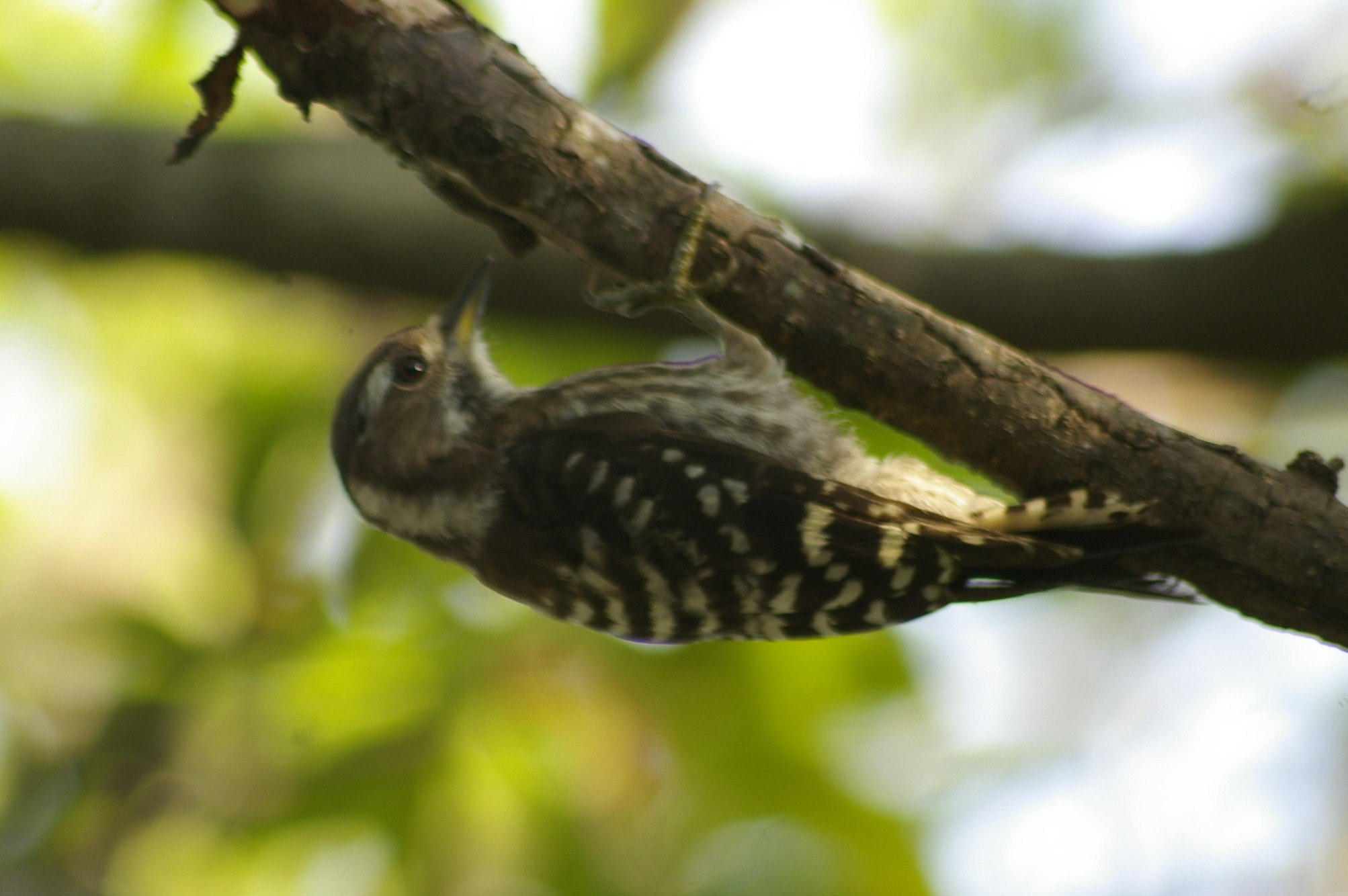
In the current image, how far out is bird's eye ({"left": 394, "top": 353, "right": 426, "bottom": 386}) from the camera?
12.0 ft

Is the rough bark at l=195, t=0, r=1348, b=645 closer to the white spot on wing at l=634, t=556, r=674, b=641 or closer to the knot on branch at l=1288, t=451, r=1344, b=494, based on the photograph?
the knot on branch at l=1288, t=451, r=1344, b=494

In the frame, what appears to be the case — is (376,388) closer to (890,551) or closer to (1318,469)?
(890,551)

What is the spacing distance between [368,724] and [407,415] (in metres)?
1.52

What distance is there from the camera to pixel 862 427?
4.36 meters

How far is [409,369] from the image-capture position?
3.70m

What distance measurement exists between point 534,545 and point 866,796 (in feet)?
6.86

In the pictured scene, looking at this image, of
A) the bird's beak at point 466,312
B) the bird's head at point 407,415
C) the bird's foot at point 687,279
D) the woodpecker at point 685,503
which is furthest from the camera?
the bird's beak at point 466,312

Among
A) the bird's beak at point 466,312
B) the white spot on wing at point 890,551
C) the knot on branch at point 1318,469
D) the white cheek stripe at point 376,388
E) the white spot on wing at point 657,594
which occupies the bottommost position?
the white spot on wing at point 657,594

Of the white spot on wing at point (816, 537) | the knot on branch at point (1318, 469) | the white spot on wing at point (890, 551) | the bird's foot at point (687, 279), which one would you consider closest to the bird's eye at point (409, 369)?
the bird's foot at point (687, 279)

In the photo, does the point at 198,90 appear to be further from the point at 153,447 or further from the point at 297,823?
the point at 153,447

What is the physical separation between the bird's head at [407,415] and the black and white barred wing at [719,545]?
419 mm

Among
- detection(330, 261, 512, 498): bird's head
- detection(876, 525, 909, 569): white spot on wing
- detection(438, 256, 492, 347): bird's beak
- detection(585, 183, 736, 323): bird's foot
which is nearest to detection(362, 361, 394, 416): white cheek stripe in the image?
detection(330, 261, 512, 498): bird's head

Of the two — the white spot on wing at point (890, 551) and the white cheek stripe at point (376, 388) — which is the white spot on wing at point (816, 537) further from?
the white cheek stripe at point (376, 388)

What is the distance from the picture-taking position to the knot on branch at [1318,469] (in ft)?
8.89
